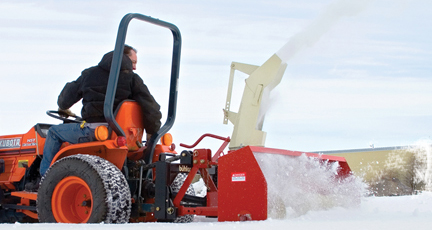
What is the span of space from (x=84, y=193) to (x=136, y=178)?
50 centimetres

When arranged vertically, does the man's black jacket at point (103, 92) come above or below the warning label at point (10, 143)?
above

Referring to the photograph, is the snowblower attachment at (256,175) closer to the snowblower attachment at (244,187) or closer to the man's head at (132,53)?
the snowblower attachment at (244,187)

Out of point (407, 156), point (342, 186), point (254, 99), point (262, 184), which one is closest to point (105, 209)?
point (262, 184)

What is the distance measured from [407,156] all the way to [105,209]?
8.35 metres

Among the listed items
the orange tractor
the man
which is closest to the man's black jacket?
Result: the man

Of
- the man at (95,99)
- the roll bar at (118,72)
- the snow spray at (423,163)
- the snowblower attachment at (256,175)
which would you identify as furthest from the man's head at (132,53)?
the snow spray at (423,163)

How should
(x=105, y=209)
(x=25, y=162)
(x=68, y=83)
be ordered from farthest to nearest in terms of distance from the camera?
(x=25, y=162), (x=68, y=83), (x=105, y=209)

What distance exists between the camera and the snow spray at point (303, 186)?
4.49 meters

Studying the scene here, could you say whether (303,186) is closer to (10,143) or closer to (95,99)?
(95,99)

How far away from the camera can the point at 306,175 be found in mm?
5031

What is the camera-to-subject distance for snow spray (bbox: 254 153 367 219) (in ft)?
14.7

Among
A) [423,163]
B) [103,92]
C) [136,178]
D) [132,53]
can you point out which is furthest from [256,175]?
[423,163]

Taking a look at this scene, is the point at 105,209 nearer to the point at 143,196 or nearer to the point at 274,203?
the point at 143,196

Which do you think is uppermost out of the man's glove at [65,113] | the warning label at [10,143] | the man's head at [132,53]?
the man's head at [132,53]
